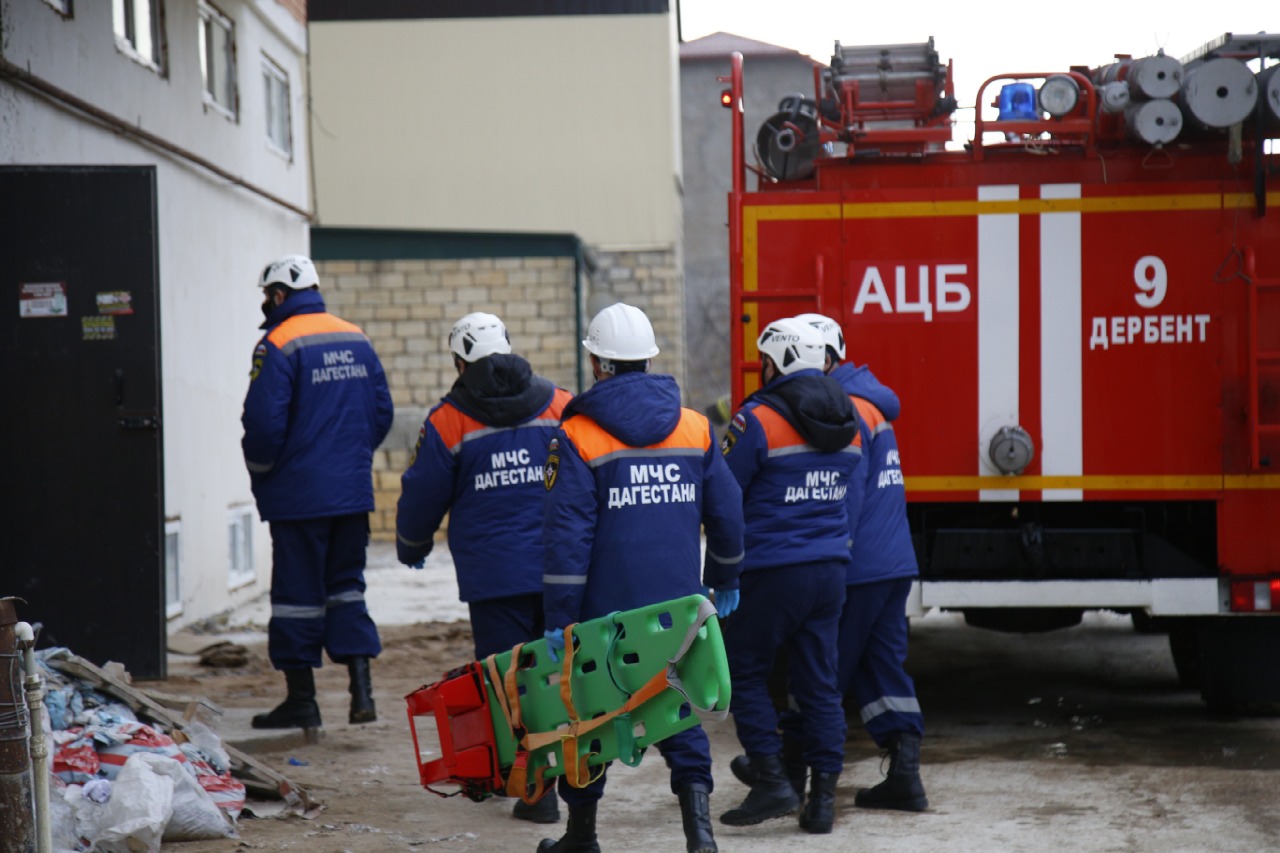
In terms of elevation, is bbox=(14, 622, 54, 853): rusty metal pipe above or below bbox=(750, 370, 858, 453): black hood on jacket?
below

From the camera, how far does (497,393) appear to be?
604 centimetres

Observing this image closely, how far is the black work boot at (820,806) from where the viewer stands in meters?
5.71

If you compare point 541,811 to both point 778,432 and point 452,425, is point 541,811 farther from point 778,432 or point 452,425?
point 778,432

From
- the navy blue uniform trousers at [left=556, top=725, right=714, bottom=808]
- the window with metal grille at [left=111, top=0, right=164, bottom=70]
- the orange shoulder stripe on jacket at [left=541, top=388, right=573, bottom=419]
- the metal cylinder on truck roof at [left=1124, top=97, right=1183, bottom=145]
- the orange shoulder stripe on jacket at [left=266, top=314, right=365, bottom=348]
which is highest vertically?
the window with metal grille at [left=111, top=0, right=164, bottom=70]

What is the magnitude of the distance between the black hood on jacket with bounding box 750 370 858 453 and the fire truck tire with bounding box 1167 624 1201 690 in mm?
3195

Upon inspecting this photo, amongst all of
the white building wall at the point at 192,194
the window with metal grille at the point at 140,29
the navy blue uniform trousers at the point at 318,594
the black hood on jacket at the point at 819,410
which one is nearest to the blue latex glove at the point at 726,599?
the black hood on jacket at the point at 819,410

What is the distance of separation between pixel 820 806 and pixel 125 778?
2.40 metres

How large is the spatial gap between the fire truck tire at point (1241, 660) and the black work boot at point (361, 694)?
389cm

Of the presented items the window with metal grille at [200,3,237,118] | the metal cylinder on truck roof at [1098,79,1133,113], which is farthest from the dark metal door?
the metal cylinder on truck roof at [1098,79,1133,113]

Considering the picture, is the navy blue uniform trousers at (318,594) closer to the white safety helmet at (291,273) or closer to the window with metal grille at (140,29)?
the white safety helmet at (291,273)

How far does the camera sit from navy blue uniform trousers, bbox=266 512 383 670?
712 cm

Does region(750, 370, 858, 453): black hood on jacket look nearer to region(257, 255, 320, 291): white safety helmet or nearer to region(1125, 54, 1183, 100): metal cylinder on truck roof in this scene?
region(1125, 54, 1183, 100): metal cylinder on truck roof

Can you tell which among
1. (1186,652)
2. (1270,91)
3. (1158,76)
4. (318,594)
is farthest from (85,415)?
(1186,652)

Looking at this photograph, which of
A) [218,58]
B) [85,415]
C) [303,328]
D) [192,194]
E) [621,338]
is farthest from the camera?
[218,58]
